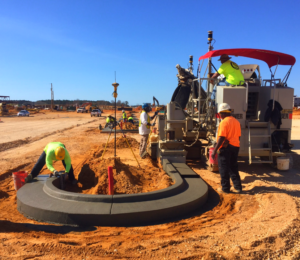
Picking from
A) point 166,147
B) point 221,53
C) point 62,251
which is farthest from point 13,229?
point 221,53

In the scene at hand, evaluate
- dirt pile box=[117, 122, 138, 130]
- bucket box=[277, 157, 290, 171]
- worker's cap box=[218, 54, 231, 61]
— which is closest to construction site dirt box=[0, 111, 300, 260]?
bucket box=[277, 157, 290, 171]

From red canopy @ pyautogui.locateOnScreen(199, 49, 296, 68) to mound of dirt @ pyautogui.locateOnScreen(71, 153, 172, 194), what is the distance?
389 cm

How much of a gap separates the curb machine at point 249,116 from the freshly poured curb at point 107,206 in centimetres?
283

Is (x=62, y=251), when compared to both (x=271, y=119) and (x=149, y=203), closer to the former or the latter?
(x=149, y=203)

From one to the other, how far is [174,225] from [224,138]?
227 cm

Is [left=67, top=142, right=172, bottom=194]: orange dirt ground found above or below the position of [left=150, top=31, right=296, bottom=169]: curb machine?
below

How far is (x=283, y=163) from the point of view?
25.4 feet

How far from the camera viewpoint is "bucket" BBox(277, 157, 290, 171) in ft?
25.2

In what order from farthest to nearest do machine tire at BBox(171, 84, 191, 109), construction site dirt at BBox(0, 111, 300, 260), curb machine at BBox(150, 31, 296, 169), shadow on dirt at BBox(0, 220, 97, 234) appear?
machine tire at BBox(171, 84, 191, 109) → curb machine at BBox(150, 31, 296, 169) → shadow on dirt at BBox(0, 220, 97, 234) → construction site dirt at BBox(0, 111, 300, 260)

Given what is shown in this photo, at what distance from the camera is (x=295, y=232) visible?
3.86 metres

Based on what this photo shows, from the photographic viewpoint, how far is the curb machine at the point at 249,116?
728cm

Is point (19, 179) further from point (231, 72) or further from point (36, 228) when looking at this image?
point (231, 72)

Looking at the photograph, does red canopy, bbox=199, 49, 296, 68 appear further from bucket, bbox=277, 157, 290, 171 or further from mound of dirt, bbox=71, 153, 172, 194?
mound of dirt, bbox=71, 153, 172, 194

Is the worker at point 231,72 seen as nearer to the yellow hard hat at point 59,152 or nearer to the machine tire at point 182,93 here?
the machine tire at point 182,93
